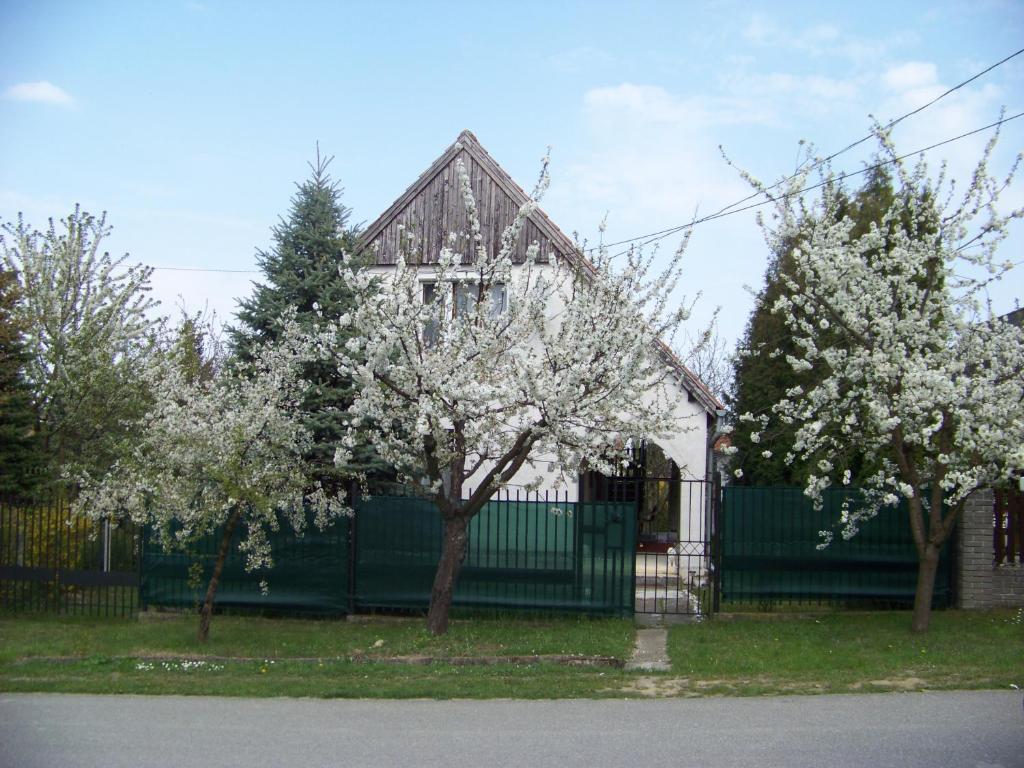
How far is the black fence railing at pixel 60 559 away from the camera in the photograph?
1405 centimetres

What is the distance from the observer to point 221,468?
10852 millimetres

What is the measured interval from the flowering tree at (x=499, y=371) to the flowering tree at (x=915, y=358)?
200 cm

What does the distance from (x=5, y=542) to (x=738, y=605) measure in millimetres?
11396

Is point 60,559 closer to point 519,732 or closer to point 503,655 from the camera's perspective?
point 503,655

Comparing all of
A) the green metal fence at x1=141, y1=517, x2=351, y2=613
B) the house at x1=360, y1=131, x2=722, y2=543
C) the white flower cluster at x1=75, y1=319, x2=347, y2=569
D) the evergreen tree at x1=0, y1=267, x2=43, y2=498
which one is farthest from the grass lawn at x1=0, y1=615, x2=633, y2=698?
the house at x1=360, y1=131, x2=722, y2=543

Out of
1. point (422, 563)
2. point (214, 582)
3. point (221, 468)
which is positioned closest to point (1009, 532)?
point (422, 563)

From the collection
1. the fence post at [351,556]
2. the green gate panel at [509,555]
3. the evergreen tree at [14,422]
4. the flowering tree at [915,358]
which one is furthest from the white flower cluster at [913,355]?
the evergreen tree at [14,422]

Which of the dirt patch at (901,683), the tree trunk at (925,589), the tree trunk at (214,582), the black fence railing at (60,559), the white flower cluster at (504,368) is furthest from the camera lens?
the black fence railing at (60,559)

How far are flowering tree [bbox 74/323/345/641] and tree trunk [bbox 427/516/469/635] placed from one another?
177 centimetres

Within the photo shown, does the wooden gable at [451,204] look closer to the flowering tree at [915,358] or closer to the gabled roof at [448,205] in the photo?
the gabled roof at [448,205]

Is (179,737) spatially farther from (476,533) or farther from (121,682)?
(476,533)

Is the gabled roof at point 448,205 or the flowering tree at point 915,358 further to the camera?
the gabled roof at point 448,205

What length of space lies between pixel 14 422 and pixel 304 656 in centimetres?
950

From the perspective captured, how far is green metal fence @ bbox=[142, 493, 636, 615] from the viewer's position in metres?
12.9
